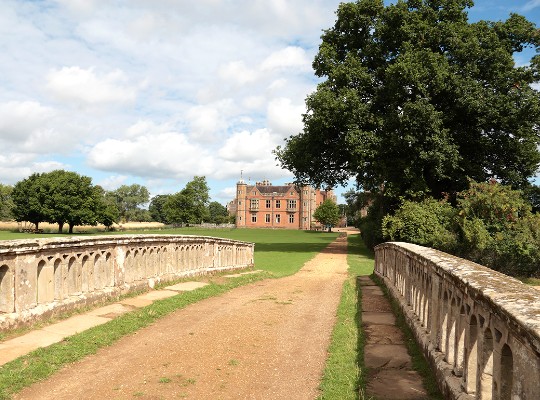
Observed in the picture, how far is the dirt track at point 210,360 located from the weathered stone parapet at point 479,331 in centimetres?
139

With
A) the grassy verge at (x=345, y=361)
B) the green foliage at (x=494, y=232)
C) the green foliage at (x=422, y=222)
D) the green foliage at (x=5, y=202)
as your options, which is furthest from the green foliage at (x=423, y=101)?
the green foliage at (x=5, y=202)

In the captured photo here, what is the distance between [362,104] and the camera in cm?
2548

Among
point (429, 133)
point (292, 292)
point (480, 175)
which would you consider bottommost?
point (292, 292)

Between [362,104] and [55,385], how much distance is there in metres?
23.5

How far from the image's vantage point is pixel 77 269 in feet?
24.5

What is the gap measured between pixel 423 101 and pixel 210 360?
2136cm

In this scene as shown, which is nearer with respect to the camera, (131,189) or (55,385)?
(55,385)

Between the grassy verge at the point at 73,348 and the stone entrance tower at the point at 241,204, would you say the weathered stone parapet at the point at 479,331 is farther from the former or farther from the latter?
the stone entrance tower at the point at 241,204

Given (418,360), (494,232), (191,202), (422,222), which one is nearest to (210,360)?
(418,360)

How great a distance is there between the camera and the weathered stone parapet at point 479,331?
2.38 m

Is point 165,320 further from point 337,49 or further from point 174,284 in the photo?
point 337,49

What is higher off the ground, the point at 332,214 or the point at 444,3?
the point at 444,3

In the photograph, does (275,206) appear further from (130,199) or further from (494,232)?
(494,232)

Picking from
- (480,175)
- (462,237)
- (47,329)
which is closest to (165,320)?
(47,329)
